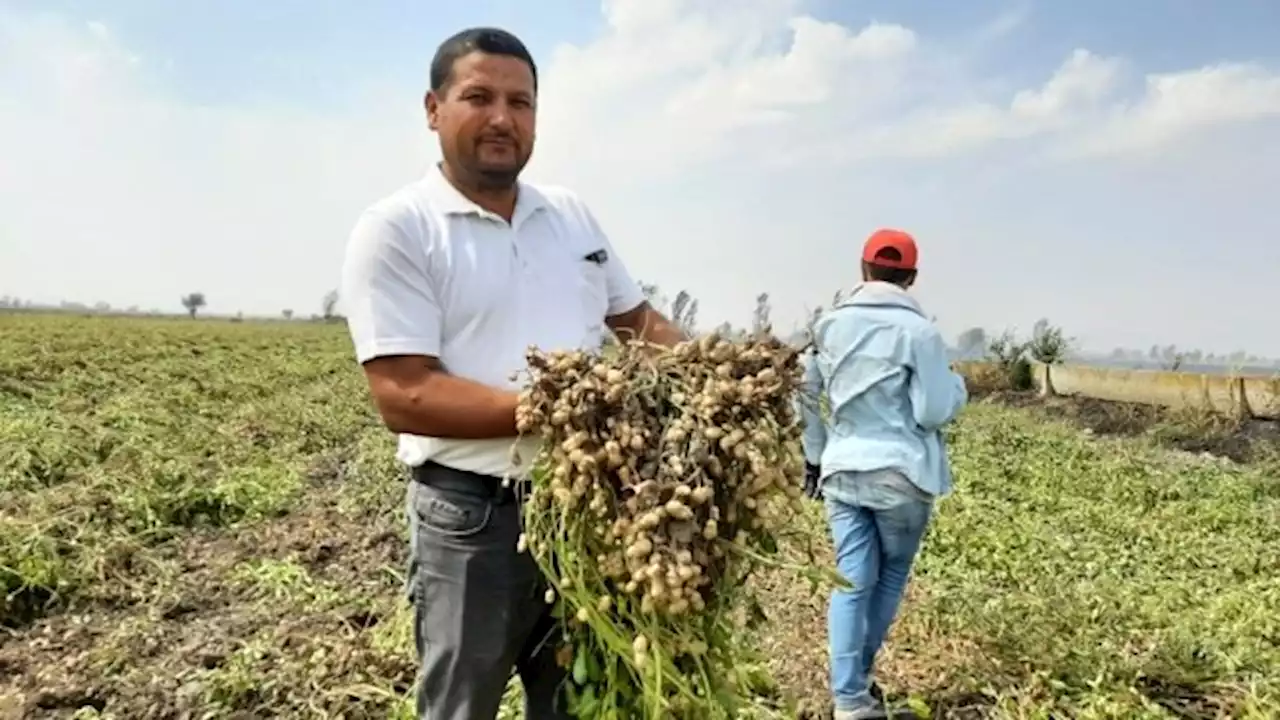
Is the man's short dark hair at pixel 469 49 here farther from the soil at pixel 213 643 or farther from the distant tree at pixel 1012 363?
the distant tree at pixel 1012 363

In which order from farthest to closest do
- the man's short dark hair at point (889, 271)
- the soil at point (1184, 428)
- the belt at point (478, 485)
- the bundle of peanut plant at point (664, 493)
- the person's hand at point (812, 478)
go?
the soil at point (1184, 428) → the person's hand at point (812, 478) → the man's short dark hair at point (889, 271) → the belt at point (478, 485) → the bundle of peanut plant at point (664, 493)

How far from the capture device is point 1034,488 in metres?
8.83

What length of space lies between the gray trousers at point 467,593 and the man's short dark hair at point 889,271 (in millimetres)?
2089

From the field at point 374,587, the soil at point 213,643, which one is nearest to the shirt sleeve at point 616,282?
the field at point 374,587

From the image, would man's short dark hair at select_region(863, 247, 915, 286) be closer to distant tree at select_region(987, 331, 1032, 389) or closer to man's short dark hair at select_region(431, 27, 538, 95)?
man's short dark hair at select_region(431, 27, 538, 95)

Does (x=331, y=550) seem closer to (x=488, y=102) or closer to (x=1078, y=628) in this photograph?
(x=1078, y=628)

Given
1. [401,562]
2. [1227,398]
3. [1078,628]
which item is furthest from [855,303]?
[1227,398]

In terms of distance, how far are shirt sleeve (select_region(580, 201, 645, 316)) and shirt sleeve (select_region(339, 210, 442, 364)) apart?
492 millimetres

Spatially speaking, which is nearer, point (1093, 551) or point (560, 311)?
point (560, 311)

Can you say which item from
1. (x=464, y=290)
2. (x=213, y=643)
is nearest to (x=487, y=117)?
(x=464, y=290)

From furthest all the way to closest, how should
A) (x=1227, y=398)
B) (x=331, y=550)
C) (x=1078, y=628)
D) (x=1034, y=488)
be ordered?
(x=1227, y=398) < (x=1034, y=488) < (x=331, y=550) < (x=1078, y=628)

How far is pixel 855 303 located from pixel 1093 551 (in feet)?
10.9

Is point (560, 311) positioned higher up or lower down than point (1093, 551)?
higher up

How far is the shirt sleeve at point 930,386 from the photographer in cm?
383
